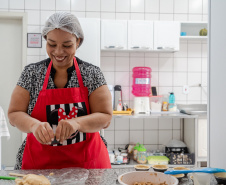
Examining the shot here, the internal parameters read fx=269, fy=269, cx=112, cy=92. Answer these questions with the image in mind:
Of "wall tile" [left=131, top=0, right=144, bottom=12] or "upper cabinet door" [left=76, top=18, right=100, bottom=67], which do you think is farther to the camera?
"wall tile" [left=131, top=0, right=144, bottom=12]

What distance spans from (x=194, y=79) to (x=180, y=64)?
304 millimetres

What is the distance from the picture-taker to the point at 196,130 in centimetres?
323

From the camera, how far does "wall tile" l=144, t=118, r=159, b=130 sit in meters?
3.83

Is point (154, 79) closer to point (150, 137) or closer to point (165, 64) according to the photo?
point (165, 64)

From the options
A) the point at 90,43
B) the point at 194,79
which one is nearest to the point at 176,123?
the point at 194,79

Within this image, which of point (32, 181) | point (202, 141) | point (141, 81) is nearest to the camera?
point (32, 181)

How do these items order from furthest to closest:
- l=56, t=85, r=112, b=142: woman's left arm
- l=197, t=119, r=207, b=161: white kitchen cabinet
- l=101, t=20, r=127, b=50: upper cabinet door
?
1. l=101, t=20, r=127, b=50: upper cabinet door
2. l=197, t=119, r=207, b=161: white kitchen cabinet
3. l=56, t=85, r=112, b=142: woman's left arm

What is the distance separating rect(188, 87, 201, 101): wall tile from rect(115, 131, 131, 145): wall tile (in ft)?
3.48

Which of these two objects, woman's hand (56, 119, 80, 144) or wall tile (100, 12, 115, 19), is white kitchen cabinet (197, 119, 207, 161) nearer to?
wall tile (100, 12, 115, 19)

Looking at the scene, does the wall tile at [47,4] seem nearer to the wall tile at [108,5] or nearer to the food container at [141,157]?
the wall tile at [108,5]

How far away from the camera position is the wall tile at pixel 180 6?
3875mm

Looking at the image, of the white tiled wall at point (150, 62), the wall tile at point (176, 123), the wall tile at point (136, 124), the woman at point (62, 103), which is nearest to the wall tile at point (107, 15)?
the white tiled wall at point (150, 62)

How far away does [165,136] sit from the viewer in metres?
3.87

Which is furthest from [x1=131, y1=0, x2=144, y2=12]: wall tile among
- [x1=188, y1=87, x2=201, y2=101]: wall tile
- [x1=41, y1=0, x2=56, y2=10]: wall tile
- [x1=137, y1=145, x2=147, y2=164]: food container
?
[x1=137, y1=145, x2=147, y2=164]: food container
